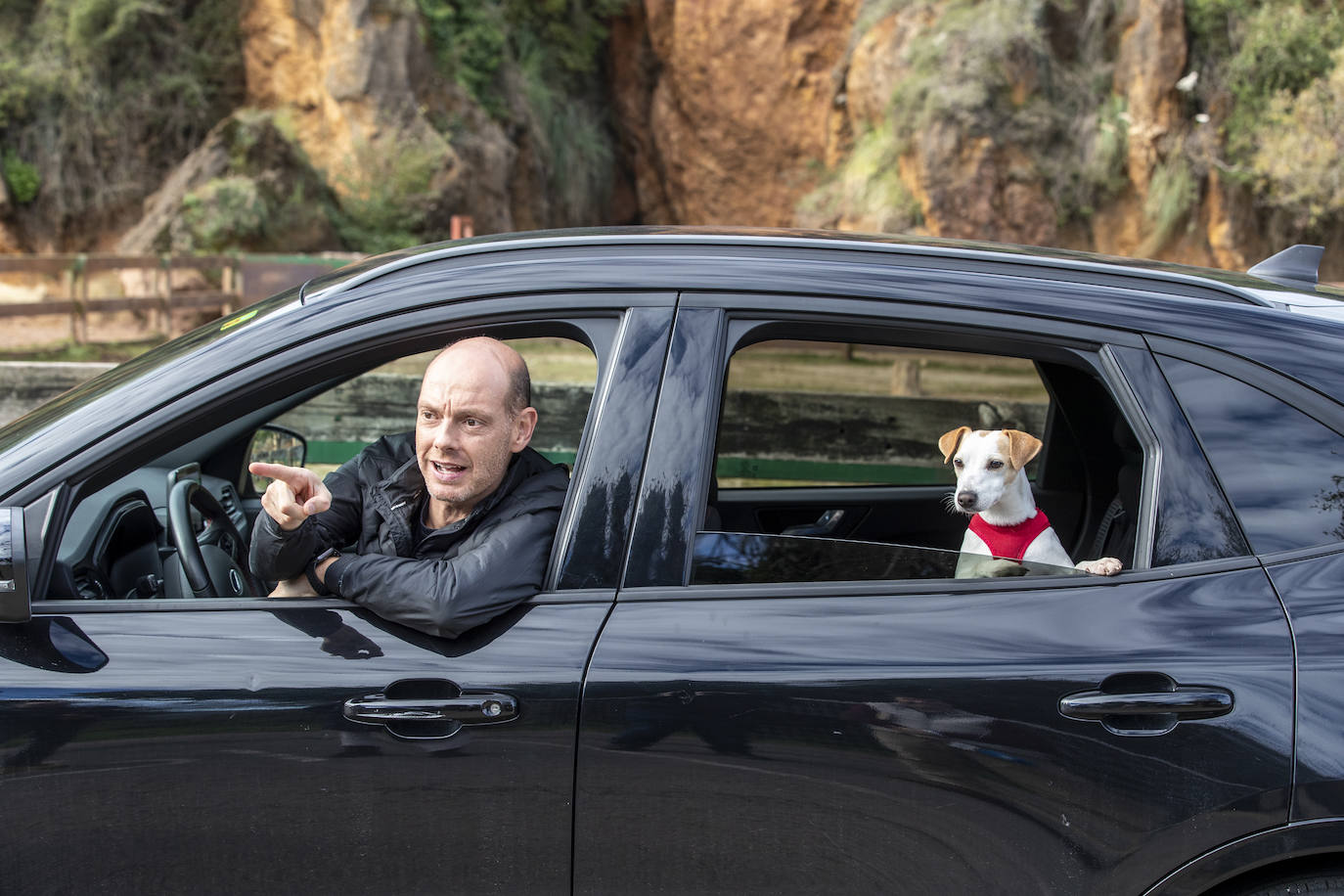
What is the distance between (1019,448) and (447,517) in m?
1.47

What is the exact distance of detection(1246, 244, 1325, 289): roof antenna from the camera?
2.50 metres

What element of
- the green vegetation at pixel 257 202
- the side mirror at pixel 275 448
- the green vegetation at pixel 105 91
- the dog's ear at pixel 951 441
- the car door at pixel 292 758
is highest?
the green vegetation at pixel 105 91

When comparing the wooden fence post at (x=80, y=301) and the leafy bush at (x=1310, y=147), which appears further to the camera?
the leafy bush at (x=1310, y=147)

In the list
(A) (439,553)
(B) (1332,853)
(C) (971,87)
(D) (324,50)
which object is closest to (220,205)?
(D) (324,50)

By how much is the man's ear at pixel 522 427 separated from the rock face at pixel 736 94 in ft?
78.5

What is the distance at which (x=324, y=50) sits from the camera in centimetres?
2161

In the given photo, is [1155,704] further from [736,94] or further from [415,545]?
[736,94]

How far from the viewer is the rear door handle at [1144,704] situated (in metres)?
1.75

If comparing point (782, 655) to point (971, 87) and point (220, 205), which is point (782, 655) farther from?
point (971, 87)

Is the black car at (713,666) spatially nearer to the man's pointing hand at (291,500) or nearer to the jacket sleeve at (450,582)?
the jacket sleeve at (450,582)

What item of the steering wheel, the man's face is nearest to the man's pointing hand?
the man's face

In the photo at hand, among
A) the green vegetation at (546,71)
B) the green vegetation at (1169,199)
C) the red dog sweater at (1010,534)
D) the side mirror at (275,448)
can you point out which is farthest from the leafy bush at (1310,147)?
the side mirror at (275,448)

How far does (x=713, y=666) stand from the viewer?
1800mm

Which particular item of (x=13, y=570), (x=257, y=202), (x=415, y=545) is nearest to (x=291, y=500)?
(x=415, y=545)
